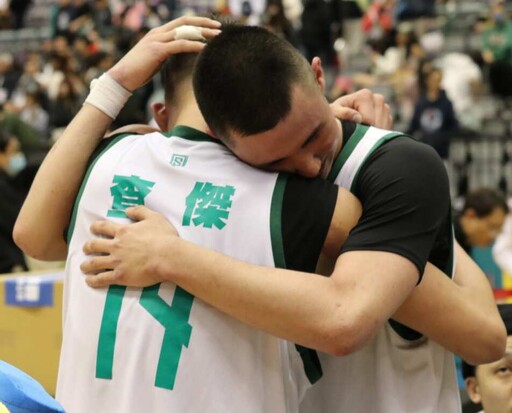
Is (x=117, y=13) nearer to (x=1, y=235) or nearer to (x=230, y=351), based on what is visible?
(x=1, y=235)

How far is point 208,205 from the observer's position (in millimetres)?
2184

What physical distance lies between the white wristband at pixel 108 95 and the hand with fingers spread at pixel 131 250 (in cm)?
31

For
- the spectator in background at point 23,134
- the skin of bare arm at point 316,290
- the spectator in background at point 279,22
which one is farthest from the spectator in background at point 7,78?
the skin of bare arm at point 316,290

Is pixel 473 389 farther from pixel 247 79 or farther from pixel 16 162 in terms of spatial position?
pixel 16 162

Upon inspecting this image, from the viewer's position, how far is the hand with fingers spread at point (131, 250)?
2.16 meters

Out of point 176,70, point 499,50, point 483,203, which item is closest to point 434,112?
point 499,50

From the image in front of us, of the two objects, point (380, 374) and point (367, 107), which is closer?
point (380, 374)

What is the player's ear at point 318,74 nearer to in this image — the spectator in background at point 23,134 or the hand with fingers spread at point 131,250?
the hand with fingers spread at point 131,250

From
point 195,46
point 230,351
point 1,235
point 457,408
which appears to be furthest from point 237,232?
point 1,235

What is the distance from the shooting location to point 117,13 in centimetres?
1767

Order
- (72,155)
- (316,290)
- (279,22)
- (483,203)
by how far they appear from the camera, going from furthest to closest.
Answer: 1. (279,22)
2. (483,203)
3. (72,155)
4. (316,290)

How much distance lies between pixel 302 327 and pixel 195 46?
26.2 inches

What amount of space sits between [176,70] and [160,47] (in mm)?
59

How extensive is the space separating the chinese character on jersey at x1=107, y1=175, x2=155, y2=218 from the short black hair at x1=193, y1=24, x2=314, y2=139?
208mm
